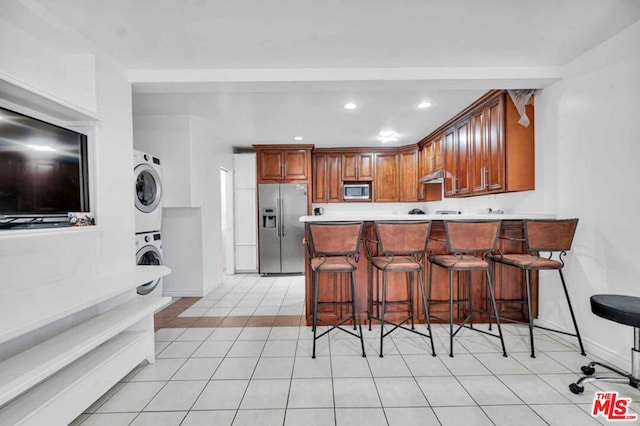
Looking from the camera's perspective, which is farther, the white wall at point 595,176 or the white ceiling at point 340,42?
the white wall at point 595,176

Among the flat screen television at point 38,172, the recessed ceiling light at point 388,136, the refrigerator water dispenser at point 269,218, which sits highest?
the recessed ceiling light at point 388,136

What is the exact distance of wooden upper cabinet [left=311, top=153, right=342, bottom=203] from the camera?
528cm

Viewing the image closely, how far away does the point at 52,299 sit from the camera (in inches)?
53.3

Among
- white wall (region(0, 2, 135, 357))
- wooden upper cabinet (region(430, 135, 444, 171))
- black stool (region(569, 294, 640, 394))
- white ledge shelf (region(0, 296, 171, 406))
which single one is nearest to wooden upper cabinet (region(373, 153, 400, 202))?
wooden upper cabinet (region(430, 135, 444, 171))

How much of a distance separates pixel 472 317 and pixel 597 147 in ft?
5.60

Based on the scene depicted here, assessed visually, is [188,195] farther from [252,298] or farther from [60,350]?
[60,350]

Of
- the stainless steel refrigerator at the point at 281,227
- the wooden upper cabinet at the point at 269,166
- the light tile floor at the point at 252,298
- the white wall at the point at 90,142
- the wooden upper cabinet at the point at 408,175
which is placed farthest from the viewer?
the wooden upper cabinet at the point at 408,175

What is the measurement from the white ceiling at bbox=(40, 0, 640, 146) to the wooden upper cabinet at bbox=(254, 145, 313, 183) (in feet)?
6.48

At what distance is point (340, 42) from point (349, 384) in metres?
2.31

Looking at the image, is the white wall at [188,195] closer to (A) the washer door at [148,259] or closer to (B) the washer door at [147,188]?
(B) the washer door at [147,188]

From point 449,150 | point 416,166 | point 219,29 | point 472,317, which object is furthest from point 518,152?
point 219,29

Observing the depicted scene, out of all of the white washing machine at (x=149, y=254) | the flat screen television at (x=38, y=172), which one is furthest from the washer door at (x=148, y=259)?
the flat screen television at (x=38, y=172)

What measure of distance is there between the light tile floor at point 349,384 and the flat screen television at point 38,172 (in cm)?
117

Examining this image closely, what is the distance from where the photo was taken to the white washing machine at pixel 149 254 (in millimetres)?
2970
